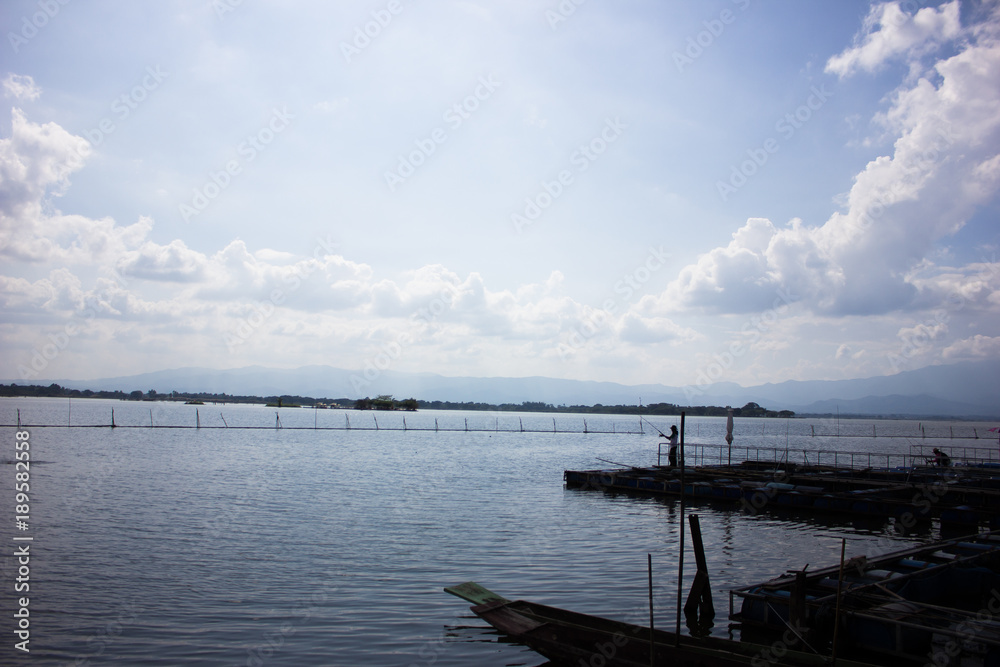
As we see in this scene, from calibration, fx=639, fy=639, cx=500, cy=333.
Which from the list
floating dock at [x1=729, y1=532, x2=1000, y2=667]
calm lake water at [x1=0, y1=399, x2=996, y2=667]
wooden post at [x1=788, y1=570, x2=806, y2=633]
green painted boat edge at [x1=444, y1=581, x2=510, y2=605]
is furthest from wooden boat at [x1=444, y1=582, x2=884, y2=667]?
floating dock at [x1=729, y1=532, x2=1000, y2=667]

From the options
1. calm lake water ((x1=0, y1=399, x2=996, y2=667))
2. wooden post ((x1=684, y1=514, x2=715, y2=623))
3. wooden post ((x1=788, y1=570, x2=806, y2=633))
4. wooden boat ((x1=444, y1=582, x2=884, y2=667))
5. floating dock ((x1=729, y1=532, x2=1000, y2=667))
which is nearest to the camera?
wooden boat ((x1=444, y1=582, x2=884, y2=667))

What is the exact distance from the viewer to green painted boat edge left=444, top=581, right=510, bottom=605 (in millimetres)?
14039

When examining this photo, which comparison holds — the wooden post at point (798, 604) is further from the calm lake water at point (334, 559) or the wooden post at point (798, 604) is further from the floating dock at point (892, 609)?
the calm lake water at point (334, 559)

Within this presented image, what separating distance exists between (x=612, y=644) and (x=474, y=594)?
14.0 feet

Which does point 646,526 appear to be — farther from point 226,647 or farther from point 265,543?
point 226,647

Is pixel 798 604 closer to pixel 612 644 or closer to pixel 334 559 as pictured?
pixel 612 644

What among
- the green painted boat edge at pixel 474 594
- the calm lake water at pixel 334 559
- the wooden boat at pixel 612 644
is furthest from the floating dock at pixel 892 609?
the green painted boat edge at pixel 474 594

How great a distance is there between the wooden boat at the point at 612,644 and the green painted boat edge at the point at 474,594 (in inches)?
26.0

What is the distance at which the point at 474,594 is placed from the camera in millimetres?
14477

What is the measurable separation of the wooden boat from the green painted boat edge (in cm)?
66

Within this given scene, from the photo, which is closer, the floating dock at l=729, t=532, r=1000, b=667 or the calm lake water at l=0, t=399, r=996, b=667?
the floating dock at l=729, t=532, r=1000, b=667

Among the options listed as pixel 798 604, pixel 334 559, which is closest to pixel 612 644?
pixel 798 604

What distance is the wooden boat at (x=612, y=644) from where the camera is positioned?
10.2 meters

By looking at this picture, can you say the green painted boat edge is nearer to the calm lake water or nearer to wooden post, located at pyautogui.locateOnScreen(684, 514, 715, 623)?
the calm lake water
